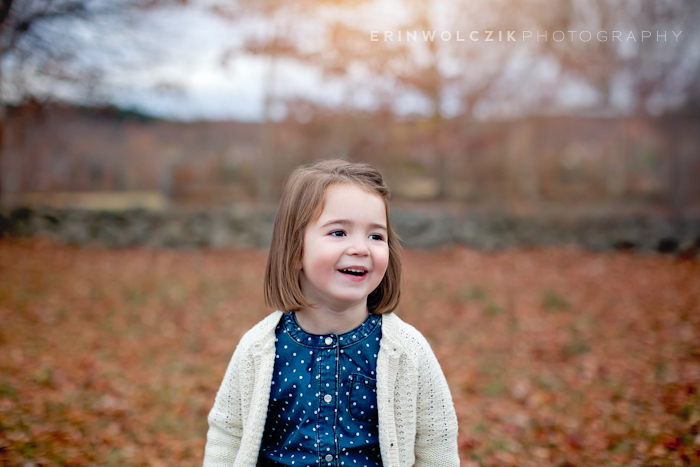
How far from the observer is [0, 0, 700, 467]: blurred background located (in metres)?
4.73

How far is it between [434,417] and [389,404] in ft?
0.66

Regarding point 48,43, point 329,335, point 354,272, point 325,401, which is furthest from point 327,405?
point 48,43

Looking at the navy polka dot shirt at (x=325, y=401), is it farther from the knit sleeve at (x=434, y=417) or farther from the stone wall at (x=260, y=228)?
the stone wall at (x=260, y=228)

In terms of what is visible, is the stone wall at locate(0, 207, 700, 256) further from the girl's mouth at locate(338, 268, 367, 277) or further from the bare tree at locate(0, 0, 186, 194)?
the girl's mouth at locate(338, 268, 367, 277)

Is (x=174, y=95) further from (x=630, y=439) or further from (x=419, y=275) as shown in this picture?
(x=630, y=439)

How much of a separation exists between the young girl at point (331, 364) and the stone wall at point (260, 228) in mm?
9702

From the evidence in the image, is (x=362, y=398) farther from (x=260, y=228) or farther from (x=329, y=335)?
(x=260, y=228)

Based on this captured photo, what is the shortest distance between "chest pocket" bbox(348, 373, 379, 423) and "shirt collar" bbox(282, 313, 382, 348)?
0.43 ft

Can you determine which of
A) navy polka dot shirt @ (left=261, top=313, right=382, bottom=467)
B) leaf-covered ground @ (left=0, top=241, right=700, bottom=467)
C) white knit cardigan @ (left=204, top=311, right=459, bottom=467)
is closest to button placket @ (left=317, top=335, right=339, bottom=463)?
navy polka dot shirt @ (left=261, top=313, right=382, bottom=467)

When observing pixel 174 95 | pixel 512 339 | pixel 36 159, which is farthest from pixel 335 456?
pixel 36 159

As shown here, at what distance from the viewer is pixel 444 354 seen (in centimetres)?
563

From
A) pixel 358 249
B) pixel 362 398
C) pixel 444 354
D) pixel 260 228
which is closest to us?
pixel 358 249

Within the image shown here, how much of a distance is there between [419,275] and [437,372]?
7243 mm

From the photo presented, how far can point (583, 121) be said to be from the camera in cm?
1284
